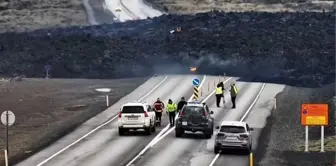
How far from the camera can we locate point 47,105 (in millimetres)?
53062

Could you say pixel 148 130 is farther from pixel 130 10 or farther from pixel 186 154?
pixel 130 10

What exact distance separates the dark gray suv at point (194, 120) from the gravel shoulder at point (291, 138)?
2.98 metres

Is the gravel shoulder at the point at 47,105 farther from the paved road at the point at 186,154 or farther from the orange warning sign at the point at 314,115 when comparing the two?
the orange warning sign at the point at 314,115

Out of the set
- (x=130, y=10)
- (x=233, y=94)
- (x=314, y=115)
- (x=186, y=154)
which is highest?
(x=130, y=10)

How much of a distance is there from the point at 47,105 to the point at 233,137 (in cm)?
2274

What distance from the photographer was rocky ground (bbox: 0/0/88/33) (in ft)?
331

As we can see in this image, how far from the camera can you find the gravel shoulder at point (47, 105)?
38938 millimetres

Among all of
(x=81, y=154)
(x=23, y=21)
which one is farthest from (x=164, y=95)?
(x=23, y=21)

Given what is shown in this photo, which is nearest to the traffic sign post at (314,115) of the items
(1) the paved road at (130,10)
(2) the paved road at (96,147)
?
(2) the paved road at (96,147)

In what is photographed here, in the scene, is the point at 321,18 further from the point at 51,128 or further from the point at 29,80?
the point at 51,128

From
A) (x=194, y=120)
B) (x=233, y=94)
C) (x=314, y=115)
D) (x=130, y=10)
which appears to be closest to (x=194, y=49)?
(x=130, y=10)

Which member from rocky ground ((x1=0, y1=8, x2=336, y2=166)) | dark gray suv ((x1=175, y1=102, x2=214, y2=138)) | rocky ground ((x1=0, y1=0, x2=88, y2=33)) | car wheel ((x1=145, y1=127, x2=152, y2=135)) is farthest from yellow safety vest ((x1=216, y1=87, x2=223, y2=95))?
rocky ground ((x1=0, y1=0, x2=88, y2=33))

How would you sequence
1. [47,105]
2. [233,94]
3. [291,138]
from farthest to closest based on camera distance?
[47,105]
[233,94]
[291,138]

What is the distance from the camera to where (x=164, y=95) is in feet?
190
